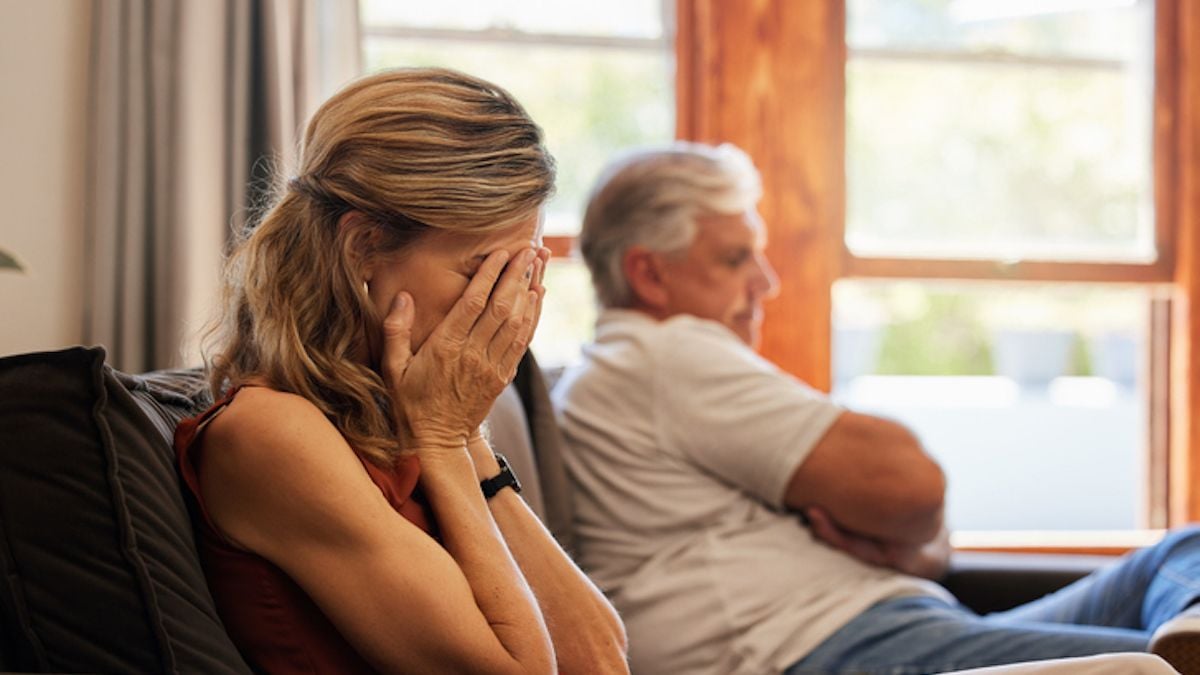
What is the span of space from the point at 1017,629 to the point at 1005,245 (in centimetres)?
158

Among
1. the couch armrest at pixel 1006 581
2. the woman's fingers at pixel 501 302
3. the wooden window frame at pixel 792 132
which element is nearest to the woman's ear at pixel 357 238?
the woman's fingers at pixel 501 302

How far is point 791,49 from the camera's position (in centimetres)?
322

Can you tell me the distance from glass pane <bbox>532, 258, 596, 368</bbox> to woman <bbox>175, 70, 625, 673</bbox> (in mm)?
1657

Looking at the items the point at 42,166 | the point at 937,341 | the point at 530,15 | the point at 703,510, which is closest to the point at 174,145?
the point at 42,166

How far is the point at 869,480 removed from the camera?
7.25 feet

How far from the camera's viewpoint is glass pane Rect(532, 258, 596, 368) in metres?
3.22

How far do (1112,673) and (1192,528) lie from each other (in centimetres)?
100

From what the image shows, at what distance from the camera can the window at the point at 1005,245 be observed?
335cm

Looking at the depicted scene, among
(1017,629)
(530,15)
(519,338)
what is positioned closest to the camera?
(519,338)

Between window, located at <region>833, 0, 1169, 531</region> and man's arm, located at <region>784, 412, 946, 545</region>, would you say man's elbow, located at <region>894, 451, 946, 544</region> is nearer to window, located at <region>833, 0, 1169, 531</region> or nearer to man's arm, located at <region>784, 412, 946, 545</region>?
man's arm, located at <region>784, 412, 946, 545</region>

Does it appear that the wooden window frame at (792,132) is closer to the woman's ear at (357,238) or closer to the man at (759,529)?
the man at (759,529)

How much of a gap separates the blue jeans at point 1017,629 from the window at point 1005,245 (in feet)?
3.84

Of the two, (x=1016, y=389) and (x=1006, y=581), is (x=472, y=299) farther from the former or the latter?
(x=1016, y=389)

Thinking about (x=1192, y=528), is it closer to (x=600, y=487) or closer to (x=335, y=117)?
(x=600, y=487)
